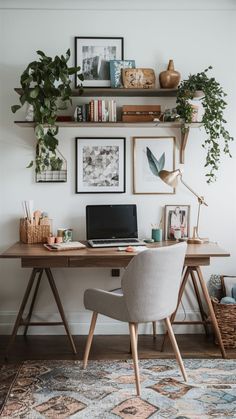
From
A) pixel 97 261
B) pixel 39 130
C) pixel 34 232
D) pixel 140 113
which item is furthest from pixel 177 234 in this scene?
pixel 39 130

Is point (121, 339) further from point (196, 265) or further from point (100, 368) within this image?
point (196, 265)

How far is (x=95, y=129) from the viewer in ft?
12.5

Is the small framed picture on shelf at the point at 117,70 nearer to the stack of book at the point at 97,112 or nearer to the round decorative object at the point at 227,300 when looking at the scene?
the stack of book at the point at 97,112

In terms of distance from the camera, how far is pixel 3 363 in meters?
3.23

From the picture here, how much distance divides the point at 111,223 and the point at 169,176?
56 centimetres

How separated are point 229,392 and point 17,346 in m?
1.58

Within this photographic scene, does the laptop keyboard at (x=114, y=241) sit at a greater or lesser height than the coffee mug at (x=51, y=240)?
lesser

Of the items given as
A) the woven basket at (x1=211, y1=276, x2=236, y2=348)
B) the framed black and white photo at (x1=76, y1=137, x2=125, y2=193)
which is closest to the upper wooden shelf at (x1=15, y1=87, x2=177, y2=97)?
the framed black and white photo at (x1=76, y1=137, x2=125, y2=193)

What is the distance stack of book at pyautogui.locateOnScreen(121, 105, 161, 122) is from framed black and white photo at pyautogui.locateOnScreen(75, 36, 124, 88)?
30 centimetres

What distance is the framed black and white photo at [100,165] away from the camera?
12.4ft

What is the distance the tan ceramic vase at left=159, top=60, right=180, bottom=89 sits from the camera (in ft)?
11.8

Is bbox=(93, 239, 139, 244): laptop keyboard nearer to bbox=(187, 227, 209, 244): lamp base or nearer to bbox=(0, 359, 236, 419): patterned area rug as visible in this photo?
bbox=(187, 227, 209, 244): lamp base

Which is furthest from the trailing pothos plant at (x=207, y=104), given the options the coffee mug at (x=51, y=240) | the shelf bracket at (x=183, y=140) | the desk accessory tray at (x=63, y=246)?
the coffee mug at (x=51, y=240)

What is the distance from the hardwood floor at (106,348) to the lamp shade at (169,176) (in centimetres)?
118
